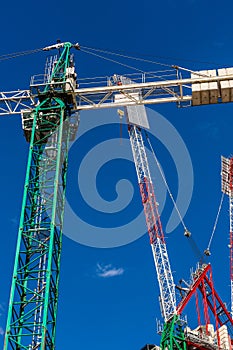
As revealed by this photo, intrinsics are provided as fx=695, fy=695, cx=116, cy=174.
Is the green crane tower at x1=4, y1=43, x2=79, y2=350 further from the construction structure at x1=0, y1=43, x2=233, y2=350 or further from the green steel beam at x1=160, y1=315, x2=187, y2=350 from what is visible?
the green steel beam at x1=160, y1=315, x2=187, y2=350

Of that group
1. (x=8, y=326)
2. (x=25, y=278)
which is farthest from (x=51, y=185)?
(x=8, y=326)

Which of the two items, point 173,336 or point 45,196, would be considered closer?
point 45,196

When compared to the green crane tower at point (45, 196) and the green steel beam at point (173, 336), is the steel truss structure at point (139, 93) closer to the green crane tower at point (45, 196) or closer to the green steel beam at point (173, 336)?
the green crane tower at point (45, 196)

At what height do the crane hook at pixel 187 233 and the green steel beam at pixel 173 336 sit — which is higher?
the crane hook at pixel 187 233

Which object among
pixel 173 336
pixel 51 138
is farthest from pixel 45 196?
pixel 173 336

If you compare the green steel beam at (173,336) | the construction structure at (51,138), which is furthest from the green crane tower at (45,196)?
the green steel beam at (173,336)

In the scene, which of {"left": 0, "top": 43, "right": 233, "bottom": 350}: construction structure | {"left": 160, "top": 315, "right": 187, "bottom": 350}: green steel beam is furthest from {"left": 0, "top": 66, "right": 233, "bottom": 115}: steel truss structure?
{"left": 160, "top": 315, "right": 187, "bottom": 350}: green steel beam

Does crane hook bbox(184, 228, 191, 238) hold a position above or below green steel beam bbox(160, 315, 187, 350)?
above

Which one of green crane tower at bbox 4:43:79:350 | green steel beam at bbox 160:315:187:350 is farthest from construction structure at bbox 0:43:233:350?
green steel beam at bbox 160:315:187:350

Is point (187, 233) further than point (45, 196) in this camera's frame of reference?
Yes

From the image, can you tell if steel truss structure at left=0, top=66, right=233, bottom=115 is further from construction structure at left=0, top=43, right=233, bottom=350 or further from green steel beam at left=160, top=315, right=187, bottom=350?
green steel beam at left=160, top=315, right=187, bottom=350

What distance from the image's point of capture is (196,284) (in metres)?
93.4

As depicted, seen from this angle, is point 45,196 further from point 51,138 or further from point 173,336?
point 173,336

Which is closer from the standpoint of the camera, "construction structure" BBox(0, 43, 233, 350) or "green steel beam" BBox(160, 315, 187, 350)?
"construction structure" BBox(0, 43, 233, 350)
